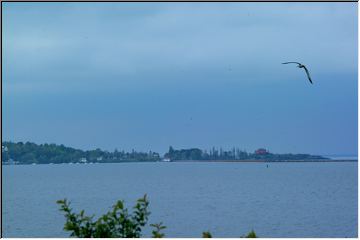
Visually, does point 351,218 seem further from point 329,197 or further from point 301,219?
point 329,197

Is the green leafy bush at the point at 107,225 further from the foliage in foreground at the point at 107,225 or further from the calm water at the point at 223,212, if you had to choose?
the calm water at the point at 223,212

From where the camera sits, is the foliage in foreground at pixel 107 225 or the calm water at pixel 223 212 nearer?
the foliage in foreground at pixel 107 225

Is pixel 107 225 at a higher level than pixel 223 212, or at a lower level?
higher

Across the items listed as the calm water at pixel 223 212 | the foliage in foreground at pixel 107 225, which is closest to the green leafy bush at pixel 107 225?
the foliage in foreground at pixel 107 225

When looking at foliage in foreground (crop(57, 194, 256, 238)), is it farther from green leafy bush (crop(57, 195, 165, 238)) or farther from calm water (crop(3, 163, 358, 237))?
calm water (crop(3, 163, 358, 237))

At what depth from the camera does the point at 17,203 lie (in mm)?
45594

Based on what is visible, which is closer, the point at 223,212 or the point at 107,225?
the point at 107,225

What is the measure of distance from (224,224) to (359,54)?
29.1m

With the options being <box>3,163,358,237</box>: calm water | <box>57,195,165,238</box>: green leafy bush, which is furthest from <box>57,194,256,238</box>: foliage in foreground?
<box>3,163,358,237</box>: calm water

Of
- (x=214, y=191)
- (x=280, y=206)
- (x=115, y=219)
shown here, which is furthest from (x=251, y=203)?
(x=115, y=219)

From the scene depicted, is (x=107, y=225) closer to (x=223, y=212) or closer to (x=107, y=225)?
(x=107, y=225)

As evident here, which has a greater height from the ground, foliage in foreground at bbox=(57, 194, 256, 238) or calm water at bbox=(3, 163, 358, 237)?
foliage in foreground at bbox=(57, 194, 256, 238)

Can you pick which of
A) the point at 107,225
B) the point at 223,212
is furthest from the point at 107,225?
the point at 223,212

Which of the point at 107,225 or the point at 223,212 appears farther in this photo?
the point at 223,212
